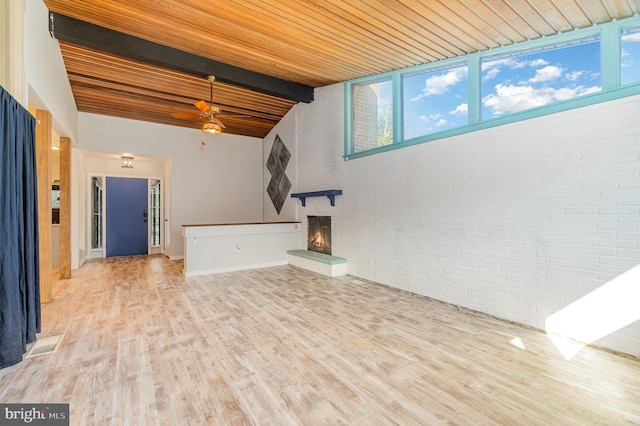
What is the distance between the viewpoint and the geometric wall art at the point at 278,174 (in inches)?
295

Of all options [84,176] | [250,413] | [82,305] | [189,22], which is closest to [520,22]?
[189,22]

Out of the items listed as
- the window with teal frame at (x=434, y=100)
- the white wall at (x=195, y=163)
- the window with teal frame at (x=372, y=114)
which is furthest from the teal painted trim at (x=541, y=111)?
the white wall at (x=195, y=163)

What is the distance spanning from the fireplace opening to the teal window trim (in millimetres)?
1713

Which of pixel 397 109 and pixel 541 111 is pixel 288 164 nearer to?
pixel 397 109

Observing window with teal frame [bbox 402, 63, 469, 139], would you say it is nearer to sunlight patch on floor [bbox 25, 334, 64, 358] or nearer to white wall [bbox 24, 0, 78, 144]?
white wall [bbox 24, 0, 78, 144]

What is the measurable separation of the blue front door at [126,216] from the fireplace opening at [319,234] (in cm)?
512

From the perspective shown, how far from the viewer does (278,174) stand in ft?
25.8

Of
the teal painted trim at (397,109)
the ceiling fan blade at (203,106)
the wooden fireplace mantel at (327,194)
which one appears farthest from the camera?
the wooden fireplace mantel at (327,194)

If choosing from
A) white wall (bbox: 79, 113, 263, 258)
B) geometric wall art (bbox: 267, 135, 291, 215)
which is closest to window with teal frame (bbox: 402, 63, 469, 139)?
geometric wall art (bbox: 267, 135, 291, 215)

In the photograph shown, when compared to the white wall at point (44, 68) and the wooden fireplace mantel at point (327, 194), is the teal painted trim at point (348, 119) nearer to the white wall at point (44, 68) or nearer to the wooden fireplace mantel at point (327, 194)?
the wooden fireplace mantel at point (327, 194)

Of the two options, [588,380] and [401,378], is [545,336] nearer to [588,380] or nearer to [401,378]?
[588,380]

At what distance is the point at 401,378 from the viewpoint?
2.16 m

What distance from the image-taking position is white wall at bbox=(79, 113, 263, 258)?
258 inches

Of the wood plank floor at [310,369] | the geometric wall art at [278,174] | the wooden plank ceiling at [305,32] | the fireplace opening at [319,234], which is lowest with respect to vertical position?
the wood plank floor at [310,369]
